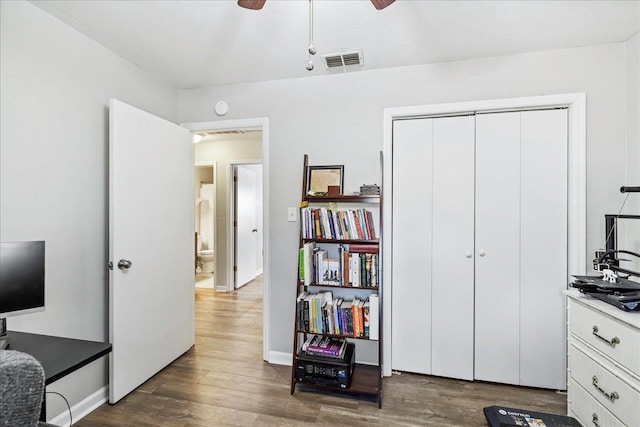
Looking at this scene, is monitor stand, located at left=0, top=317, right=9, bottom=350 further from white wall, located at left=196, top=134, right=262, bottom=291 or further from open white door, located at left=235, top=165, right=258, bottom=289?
open white door, located at left=235, top=165, right=258, bottom=289

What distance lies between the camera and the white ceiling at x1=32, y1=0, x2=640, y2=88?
67.9 inches

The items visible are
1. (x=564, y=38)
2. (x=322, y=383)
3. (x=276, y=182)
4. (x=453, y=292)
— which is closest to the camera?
(x=564, y=38)

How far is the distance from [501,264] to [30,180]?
3048 mm

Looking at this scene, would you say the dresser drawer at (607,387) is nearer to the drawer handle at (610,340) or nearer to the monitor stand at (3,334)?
the drawer handle at (610,340)

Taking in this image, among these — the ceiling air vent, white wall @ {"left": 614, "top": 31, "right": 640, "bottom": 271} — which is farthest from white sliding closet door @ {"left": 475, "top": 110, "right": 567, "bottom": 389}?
the ceiling air vent

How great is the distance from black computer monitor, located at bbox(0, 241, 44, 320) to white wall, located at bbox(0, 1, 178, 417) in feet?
1.12

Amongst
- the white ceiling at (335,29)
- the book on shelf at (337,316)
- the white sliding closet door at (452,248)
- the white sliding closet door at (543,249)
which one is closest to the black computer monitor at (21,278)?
the white ceiling at (335,29)

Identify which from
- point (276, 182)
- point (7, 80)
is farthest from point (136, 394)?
point (7, 80)

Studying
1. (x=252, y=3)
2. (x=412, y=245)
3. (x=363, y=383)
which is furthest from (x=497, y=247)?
(x=252, y=3)

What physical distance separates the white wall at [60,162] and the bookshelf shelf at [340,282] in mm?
1393

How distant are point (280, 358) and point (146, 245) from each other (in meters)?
1.42

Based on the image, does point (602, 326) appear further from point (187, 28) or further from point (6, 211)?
point (6, 211)

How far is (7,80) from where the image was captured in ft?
5.18

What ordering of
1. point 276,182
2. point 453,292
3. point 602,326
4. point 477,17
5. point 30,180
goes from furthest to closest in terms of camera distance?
point 276,182
point 453,292
point 477,17
point 30,180
point 602,326
